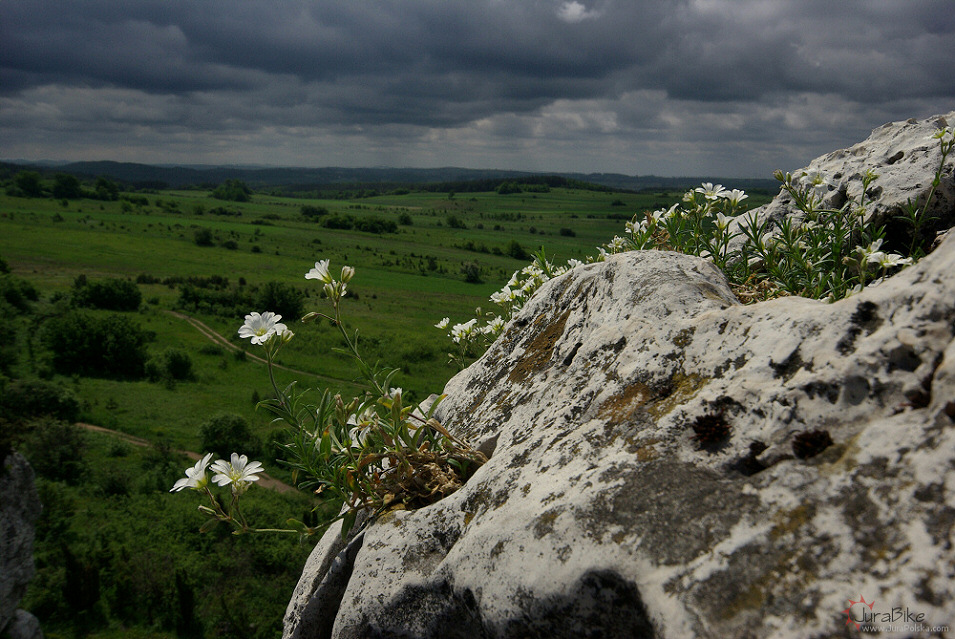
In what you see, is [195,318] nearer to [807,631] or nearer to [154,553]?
[154,553]

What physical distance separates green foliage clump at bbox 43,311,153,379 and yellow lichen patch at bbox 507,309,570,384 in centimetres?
8610

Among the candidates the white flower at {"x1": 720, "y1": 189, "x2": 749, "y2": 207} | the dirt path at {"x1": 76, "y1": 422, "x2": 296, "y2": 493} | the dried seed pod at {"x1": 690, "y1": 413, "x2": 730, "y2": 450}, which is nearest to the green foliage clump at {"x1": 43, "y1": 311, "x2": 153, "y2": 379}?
the dirt path at {"x1": 76, "y1": 422, "x2": 296, "y2": 493}

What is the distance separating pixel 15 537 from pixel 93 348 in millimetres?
62228

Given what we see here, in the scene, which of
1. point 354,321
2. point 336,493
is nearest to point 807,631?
point 336,493

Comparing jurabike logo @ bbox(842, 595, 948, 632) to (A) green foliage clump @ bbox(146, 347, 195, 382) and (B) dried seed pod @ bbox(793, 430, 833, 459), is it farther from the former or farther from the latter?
(A) green foliage clump @ bbox(146, 347, 195, 382)

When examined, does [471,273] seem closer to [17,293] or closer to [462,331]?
[17,293]

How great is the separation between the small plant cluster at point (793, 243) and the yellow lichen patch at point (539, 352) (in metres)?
1.70

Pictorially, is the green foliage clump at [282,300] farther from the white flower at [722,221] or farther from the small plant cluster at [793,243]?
the white flower at [722,221]

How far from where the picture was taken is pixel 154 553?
121 ft

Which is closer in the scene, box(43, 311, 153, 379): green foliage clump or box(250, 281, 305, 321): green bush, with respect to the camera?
box(43, 311, 153, 379): green foliage clump

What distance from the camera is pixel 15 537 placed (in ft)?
80.5

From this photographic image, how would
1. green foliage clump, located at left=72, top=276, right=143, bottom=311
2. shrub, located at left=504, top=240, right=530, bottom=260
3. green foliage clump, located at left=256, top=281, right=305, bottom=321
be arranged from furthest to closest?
shrub, located at left=504, top=240, right=530, bottom=260
green foliage clump, located at left=256, top=281, right=305, bottom=321
green foliage clump, located at left=72, top=276, right=143, bottom=311

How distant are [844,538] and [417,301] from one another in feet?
383

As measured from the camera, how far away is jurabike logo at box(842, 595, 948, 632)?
1779mm
